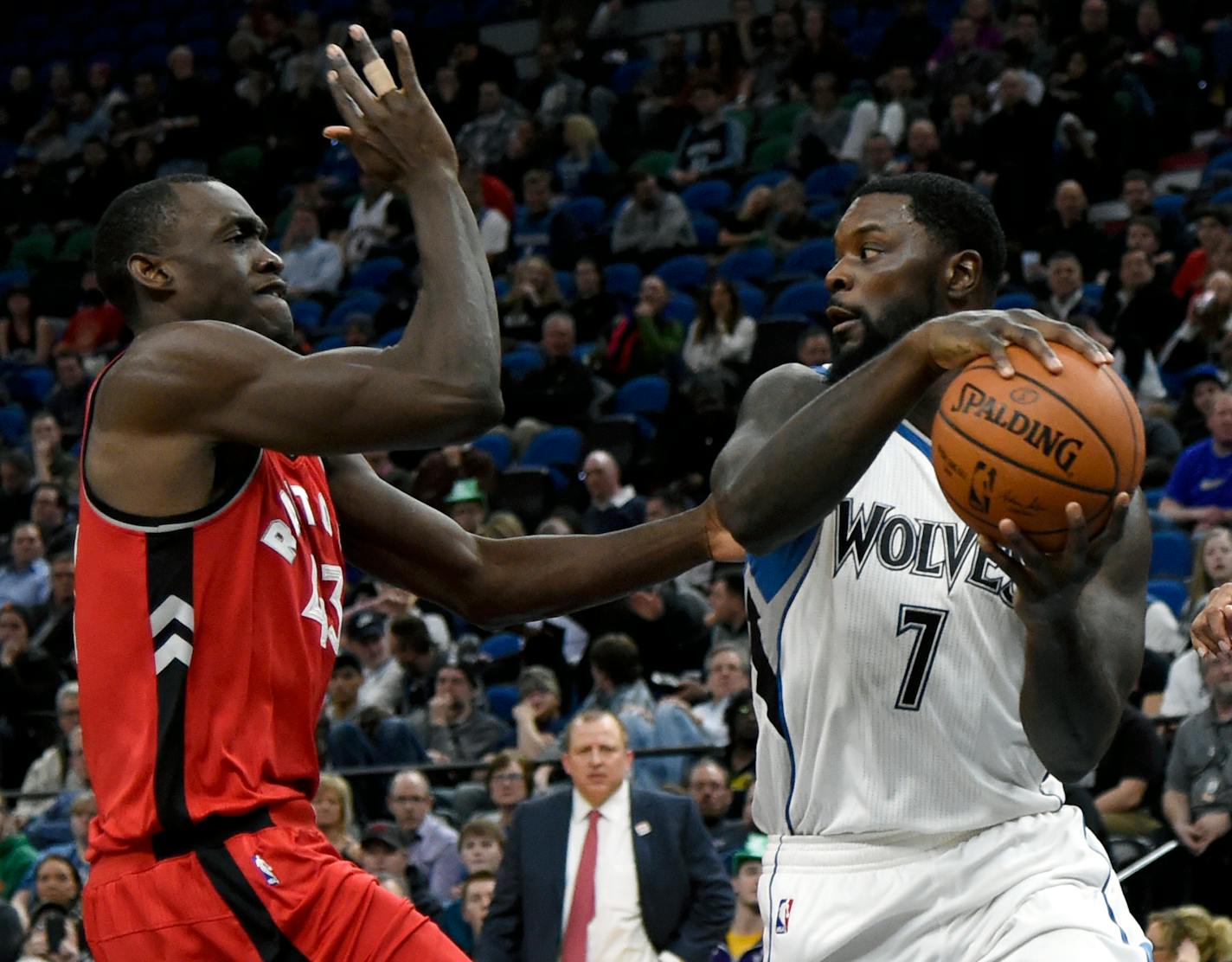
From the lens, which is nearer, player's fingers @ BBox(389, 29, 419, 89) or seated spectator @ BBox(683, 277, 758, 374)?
player's fingers @ BBox(389, 29, 419, 89)

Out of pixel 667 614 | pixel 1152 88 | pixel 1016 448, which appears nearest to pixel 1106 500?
pixel 1016 448

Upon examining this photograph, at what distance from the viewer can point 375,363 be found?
3.54 meters

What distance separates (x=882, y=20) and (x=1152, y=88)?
367 cm

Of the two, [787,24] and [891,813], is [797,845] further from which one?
[787,24]

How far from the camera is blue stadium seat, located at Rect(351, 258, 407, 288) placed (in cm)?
1806

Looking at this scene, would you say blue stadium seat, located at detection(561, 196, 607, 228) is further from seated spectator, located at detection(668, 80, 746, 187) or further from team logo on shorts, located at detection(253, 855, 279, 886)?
team logo on shorts, located at detection(253, 855, 279, 886)

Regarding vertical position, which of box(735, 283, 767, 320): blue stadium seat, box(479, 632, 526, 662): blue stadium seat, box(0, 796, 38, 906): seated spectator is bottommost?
box(0, 796, 38, 906): seated spectator

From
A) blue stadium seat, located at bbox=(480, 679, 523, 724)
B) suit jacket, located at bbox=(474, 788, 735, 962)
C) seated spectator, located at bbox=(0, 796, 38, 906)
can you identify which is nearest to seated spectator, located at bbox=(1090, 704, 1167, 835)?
suit jacket, located at bbox=(474, 788, 735, 962)

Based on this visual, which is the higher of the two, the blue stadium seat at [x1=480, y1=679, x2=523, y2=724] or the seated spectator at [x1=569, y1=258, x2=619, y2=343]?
the seated spectator at [x1=569, y1=258, x2=619, y2=343]

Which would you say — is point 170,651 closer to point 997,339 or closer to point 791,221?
point 997,339

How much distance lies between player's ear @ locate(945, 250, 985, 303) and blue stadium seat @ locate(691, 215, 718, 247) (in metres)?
12.8

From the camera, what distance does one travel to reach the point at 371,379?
3.52 metres

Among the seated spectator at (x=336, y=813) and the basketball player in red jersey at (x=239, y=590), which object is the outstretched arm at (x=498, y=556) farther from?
the seated spectator at (x=336, y=813)

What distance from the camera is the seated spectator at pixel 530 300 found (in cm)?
1590
